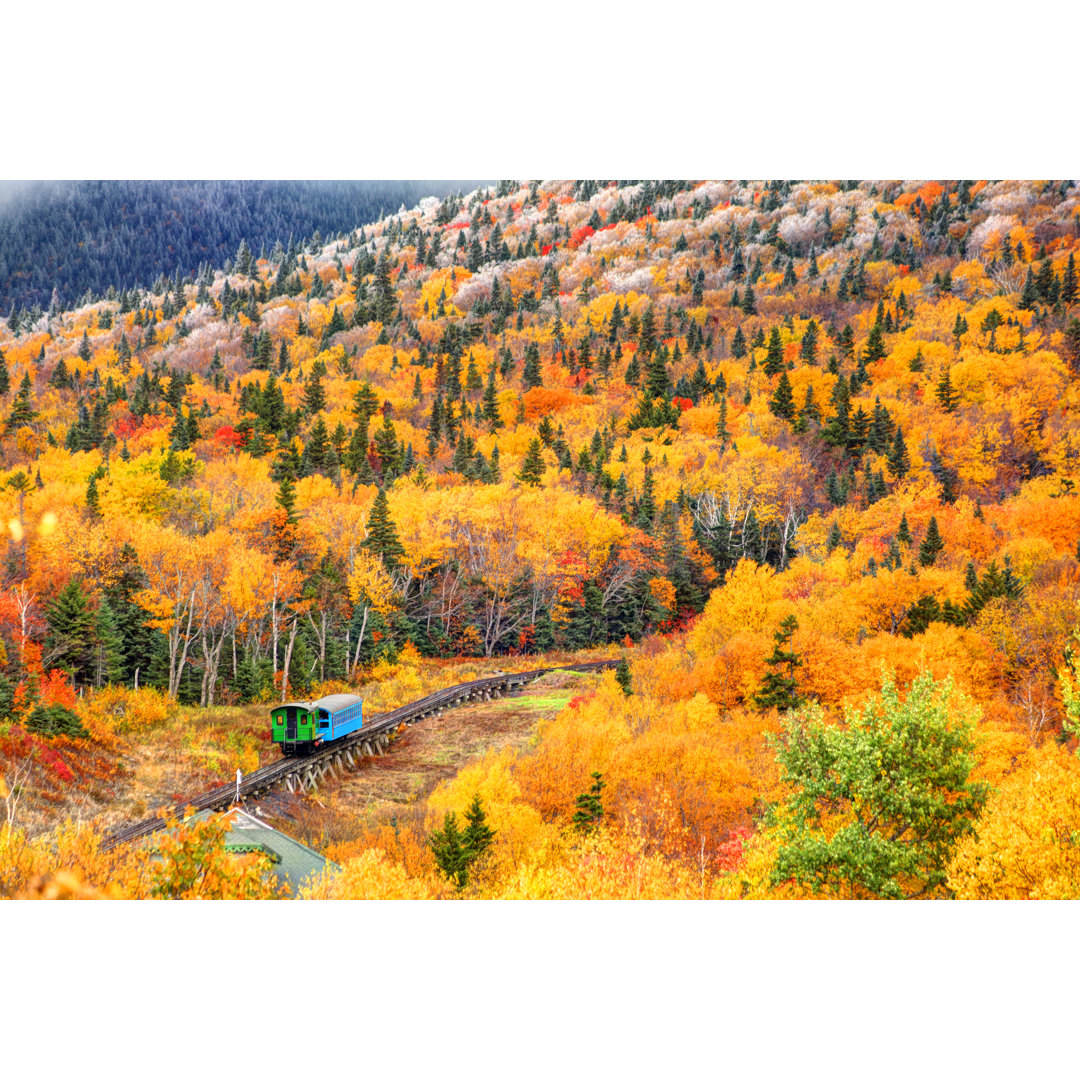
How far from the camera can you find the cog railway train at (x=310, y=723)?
41.8 ft

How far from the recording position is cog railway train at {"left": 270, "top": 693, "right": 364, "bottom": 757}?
41.8 ft

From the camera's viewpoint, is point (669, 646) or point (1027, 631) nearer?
point (1027, 631)

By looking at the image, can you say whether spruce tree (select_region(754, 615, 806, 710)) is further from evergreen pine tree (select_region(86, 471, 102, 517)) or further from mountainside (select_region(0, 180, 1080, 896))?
evergreen pine tree (select_region(86, 471, 102, 517))

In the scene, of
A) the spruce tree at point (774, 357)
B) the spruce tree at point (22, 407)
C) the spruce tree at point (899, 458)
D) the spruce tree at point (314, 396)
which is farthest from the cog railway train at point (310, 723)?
the spruce tree at point (774, 357)

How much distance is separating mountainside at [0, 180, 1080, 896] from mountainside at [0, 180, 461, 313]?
1.28 meters

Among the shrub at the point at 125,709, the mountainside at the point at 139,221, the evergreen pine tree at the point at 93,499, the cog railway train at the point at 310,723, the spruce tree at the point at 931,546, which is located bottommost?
the cog railway train at the point at 310,723

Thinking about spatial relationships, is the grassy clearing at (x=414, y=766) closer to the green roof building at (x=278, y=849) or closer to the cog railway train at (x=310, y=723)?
the green roof building at (x=278, y=849)

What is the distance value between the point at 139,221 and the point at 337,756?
11.0 meters

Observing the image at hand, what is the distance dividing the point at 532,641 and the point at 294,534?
5.75 m

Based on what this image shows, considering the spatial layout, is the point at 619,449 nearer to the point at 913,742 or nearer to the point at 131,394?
the point at 131,394

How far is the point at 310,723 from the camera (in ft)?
42.3

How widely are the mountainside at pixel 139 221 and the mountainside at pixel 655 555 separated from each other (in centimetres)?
128

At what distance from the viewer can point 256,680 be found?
46.1ft
